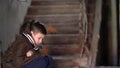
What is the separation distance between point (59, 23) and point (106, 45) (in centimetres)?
114

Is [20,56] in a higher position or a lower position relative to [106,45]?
higher

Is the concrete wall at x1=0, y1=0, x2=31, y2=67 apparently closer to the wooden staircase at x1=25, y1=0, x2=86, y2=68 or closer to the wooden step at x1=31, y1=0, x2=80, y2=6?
the wooden staircase at x1=25, y1=0, x2=86, y2=68

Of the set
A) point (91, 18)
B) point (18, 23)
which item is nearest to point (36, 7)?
point (18, 23)

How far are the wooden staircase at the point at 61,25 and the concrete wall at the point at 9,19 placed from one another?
0.19 m

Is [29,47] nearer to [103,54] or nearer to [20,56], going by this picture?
[20,56]

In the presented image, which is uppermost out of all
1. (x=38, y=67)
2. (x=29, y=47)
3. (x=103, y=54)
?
(x=29, y=47)

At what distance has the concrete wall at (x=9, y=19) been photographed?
662 centimetres

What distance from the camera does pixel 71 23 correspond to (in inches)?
291

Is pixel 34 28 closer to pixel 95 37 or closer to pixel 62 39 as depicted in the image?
pixel 95 37

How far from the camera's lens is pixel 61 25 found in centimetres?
732

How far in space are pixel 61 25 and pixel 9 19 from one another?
107 cm

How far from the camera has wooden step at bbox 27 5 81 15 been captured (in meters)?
7.89

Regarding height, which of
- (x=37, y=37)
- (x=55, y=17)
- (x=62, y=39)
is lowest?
(x=62, y=39)

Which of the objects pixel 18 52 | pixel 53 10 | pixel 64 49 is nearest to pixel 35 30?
pixel 18 52
